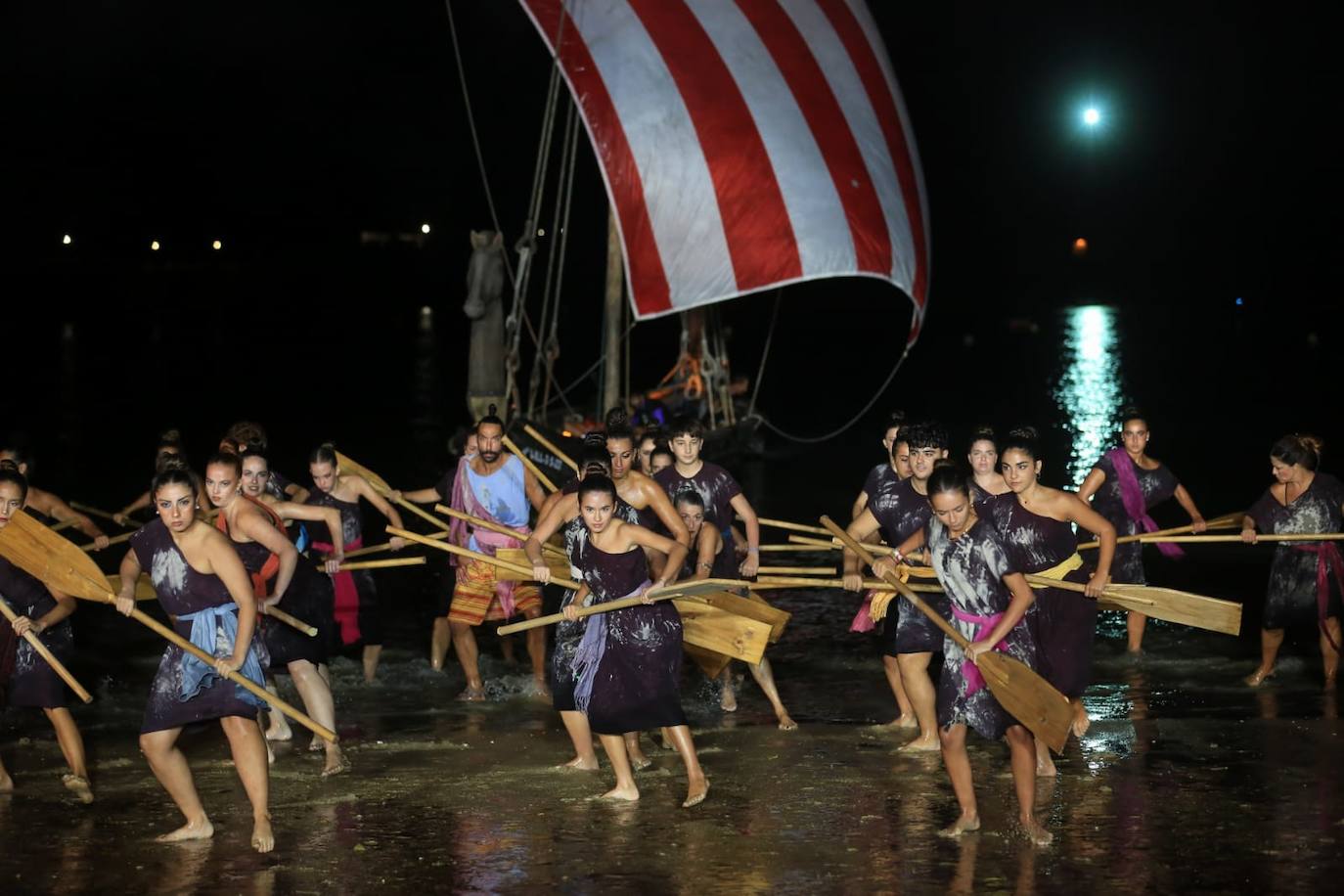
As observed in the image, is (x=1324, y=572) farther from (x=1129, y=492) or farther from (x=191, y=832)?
(x=191, y=832)

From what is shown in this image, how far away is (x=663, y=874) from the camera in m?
6.76

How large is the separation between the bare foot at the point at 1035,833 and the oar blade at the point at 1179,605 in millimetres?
1407

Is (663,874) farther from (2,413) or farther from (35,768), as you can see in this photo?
(2,413)

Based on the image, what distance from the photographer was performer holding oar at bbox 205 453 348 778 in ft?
24.8

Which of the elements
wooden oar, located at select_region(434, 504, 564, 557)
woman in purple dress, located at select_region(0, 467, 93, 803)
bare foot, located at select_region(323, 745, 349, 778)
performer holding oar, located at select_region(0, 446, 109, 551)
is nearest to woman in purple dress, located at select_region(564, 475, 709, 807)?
bare foot, located at select_region(323, 745, 349, 778)

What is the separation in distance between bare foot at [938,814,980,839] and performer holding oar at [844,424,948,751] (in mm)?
1199

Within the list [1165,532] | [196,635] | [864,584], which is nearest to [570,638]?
[864,584]

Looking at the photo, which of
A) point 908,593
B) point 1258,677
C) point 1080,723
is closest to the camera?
point 908,593

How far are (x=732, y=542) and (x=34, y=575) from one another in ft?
12.9

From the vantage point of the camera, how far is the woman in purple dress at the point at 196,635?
6.88 metres

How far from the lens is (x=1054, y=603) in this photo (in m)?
7.96

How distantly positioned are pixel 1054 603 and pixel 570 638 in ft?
7.58

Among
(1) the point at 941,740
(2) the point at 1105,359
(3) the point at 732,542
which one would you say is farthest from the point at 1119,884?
(2) the point at 1105,359

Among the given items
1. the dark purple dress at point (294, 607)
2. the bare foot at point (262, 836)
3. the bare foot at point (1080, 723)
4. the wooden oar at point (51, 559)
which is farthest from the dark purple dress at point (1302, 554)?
the bare foot at point (262, 836)
